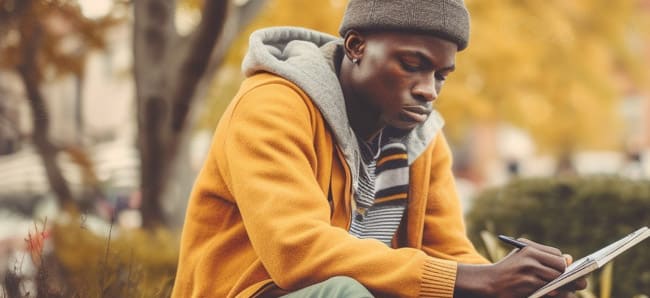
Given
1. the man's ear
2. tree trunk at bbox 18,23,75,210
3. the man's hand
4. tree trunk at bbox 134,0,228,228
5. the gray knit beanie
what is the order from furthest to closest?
1. tree trunk at bbox 18,23,75,210
2. tree trunk at bbox 134,0,228,228
3. the man's ear
4. the gray knit beanie
5. the man's hand

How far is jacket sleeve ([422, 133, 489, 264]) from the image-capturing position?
312cm

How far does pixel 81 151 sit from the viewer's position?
7.89 metres

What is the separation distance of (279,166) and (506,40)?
32.3 feet

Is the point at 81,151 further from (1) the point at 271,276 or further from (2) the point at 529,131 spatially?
(2) the point at 529,131

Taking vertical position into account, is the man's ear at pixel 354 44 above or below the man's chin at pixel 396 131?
above

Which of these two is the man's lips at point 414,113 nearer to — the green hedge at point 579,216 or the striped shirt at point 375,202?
the striped shirt at point 375,202

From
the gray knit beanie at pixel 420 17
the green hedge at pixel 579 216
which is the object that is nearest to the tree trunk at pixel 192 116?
the green hedge at pixel 579 216

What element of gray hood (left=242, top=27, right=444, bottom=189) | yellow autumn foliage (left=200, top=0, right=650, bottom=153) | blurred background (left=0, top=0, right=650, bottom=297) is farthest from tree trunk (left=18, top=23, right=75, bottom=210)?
gray hood (left=242, top=27, right=444, bottom=189)

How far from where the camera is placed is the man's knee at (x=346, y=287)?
87.0 inches

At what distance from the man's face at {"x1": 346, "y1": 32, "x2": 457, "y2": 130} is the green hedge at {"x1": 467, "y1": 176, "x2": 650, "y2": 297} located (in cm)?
268

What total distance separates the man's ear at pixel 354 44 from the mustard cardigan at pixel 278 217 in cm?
22

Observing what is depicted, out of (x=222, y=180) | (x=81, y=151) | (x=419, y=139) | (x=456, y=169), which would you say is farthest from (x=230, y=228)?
(x=456, y=169)

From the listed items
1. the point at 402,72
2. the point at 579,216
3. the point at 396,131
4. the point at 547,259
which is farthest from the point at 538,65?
the point at 547,259

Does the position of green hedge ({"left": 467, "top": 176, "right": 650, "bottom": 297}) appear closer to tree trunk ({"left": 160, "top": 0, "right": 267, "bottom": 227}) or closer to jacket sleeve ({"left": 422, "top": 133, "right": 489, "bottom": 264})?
tree trunk ({"left": 160, "top": 0, "right": 267, "bottom": 227})
